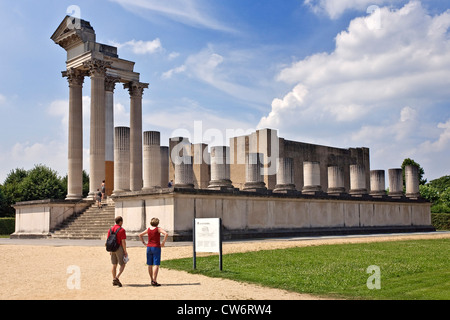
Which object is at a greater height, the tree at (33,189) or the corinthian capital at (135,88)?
the corinthian capital at (135,88)

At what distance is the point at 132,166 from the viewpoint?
134 ft

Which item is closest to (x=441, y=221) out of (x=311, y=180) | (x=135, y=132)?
(x=311, y=180)

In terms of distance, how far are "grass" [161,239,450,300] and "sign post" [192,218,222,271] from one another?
633 millimetres

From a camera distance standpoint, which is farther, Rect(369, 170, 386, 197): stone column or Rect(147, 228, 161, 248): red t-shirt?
Rect(369, 170, 386, 197): stone column

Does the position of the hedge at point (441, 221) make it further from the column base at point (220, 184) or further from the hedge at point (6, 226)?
the hedge at point (6, 226)

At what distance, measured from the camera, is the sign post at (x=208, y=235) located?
14523 millimetres

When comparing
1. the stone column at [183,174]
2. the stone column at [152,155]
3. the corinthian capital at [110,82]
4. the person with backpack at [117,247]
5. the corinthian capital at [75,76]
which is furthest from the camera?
the corinthian capital at [110,82]

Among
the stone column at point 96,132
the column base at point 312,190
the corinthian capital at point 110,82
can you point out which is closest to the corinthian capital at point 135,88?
the corinthian capital at point 110,82

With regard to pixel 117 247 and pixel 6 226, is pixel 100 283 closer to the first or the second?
pixel 117 247

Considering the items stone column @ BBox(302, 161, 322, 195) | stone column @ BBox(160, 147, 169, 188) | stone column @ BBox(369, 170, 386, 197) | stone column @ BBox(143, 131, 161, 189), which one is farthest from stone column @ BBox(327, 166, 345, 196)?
stone column @ BBox(160, 147, 169, 188)

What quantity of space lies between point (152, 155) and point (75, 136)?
6.25 m

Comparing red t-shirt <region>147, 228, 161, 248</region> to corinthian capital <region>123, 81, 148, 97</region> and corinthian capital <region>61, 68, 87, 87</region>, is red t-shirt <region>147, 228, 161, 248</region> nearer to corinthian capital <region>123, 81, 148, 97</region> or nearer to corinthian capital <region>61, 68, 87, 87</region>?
corinthian capital <region>61, 68, 87, 87</region>

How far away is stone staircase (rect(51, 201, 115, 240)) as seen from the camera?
3067 cm

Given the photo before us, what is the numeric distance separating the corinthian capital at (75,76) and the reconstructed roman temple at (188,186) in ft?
0.25
